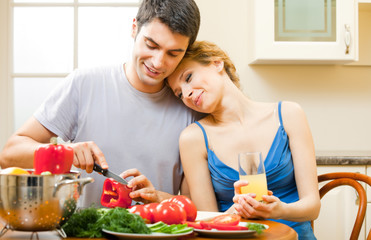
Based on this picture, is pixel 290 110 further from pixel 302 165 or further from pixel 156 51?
pixel 156 51

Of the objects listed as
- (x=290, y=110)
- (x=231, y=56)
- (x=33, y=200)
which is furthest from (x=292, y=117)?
(x=231, y=56)

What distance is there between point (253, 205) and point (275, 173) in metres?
0.40

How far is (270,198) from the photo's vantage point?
53.4 inches

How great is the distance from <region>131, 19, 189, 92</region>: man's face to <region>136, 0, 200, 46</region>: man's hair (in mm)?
18

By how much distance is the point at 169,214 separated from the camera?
1107 millimetres

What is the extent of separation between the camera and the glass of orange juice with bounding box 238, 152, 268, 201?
4.30ft

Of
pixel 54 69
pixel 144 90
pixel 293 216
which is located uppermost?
pixel 54 69

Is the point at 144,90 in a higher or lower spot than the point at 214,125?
higher

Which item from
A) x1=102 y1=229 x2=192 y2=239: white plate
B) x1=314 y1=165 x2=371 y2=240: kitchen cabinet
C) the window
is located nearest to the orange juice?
x1=102 y1=229 x2=192 y2=239: white plate

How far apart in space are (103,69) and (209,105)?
510mm

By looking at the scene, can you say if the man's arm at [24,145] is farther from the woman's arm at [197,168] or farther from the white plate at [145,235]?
the white plate at [145,235]

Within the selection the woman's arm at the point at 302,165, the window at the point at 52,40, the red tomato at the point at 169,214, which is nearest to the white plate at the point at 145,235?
the red tomato at the point at 169,214

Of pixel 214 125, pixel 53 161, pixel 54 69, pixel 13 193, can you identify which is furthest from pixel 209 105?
pixel 54 69

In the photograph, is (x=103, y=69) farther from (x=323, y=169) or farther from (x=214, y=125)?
(x=323, y=169)
